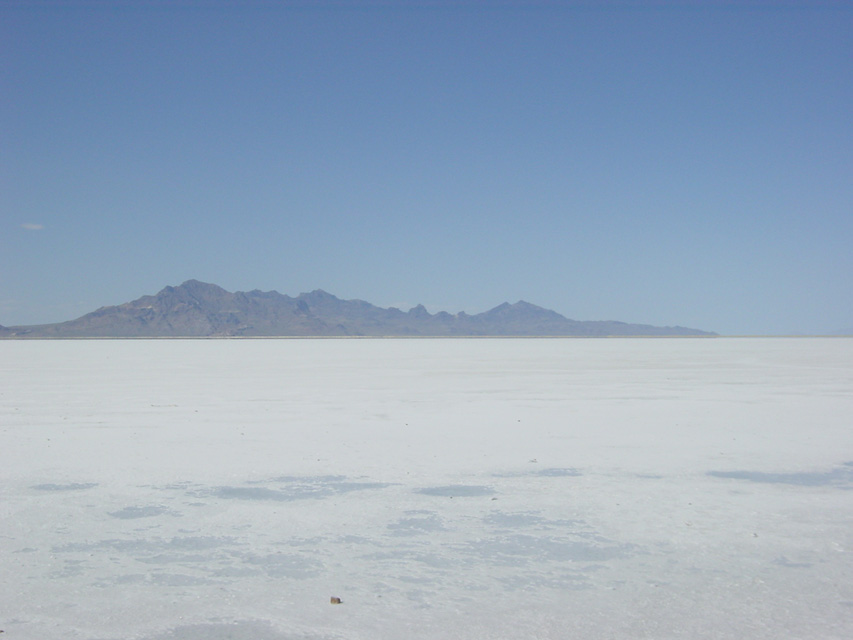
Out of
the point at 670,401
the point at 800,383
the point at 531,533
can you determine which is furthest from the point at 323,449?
the point at 800,383

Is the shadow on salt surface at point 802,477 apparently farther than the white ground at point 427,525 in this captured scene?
Yes

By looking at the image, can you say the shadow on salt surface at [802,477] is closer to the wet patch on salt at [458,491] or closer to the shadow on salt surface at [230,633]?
the wet patch on salt at [458,491]

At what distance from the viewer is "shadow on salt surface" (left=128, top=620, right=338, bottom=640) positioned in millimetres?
3641

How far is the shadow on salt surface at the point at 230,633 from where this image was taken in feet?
11.9

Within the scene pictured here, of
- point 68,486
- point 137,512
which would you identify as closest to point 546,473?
point 137,512

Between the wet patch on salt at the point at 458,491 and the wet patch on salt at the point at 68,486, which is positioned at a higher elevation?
the wet patch on salt at the point at 458,491

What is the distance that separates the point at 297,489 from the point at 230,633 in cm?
319

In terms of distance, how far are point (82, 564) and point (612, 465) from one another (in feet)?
17.7

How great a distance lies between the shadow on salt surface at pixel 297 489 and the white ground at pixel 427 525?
1.5 inches

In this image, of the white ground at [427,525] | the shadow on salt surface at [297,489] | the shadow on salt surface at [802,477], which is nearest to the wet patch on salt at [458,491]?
the white ground at [427,525]

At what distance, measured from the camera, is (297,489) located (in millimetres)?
6883

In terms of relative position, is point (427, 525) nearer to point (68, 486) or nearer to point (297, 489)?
point (297, 489)

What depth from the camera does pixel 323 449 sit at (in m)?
8.95

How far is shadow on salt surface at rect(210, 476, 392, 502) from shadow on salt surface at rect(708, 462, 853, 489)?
3602 millimetres
